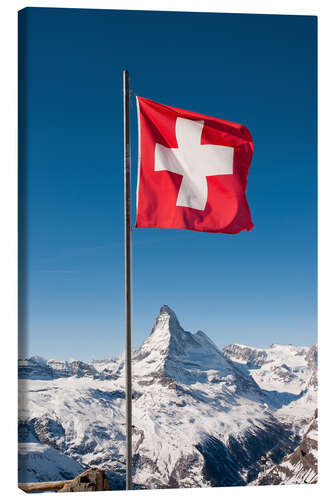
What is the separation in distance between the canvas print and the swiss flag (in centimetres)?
80

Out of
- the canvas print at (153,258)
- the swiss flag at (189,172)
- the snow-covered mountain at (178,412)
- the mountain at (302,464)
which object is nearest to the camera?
the swiss flag at (189,172)

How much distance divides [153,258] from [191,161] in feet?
7.70

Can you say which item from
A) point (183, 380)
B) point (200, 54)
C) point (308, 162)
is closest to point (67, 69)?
point (200, 54)

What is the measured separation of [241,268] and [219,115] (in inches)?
60.8

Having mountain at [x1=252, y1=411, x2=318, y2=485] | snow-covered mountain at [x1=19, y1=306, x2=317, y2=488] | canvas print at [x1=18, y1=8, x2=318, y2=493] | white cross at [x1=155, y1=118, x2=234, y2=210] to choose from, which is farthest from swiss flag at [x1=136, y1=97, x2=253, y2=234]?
mountain at [x1=252, y1=411, x2=318, y2=485]

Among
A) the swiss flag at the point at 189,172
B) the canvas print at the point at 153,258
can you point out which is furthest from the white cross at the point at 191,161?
the canvas print at the point at 153,258

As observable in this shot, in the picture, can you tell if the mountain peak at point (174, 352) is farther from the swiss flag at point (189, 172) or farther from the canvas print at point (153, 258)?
the swiss flag at point (189, 172)

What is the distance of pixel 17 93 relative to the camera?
4.24 m

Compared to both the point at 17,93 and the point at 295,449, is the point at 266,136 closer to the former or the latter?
the point at 17,93

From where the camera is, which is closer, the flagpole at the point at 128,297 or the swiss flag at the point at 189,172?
the flagpole at the point at 128,297

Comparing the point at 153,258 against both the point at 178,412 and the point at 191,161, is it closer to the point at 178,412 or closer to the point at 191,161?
the point at 178,412

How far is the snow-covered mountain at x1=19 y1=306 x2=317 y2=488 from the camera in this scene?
5.21m

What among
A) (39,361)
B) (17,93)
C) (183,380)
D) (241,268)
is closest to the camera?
(17,93)

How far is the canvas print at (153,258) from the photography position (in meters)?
4.70
